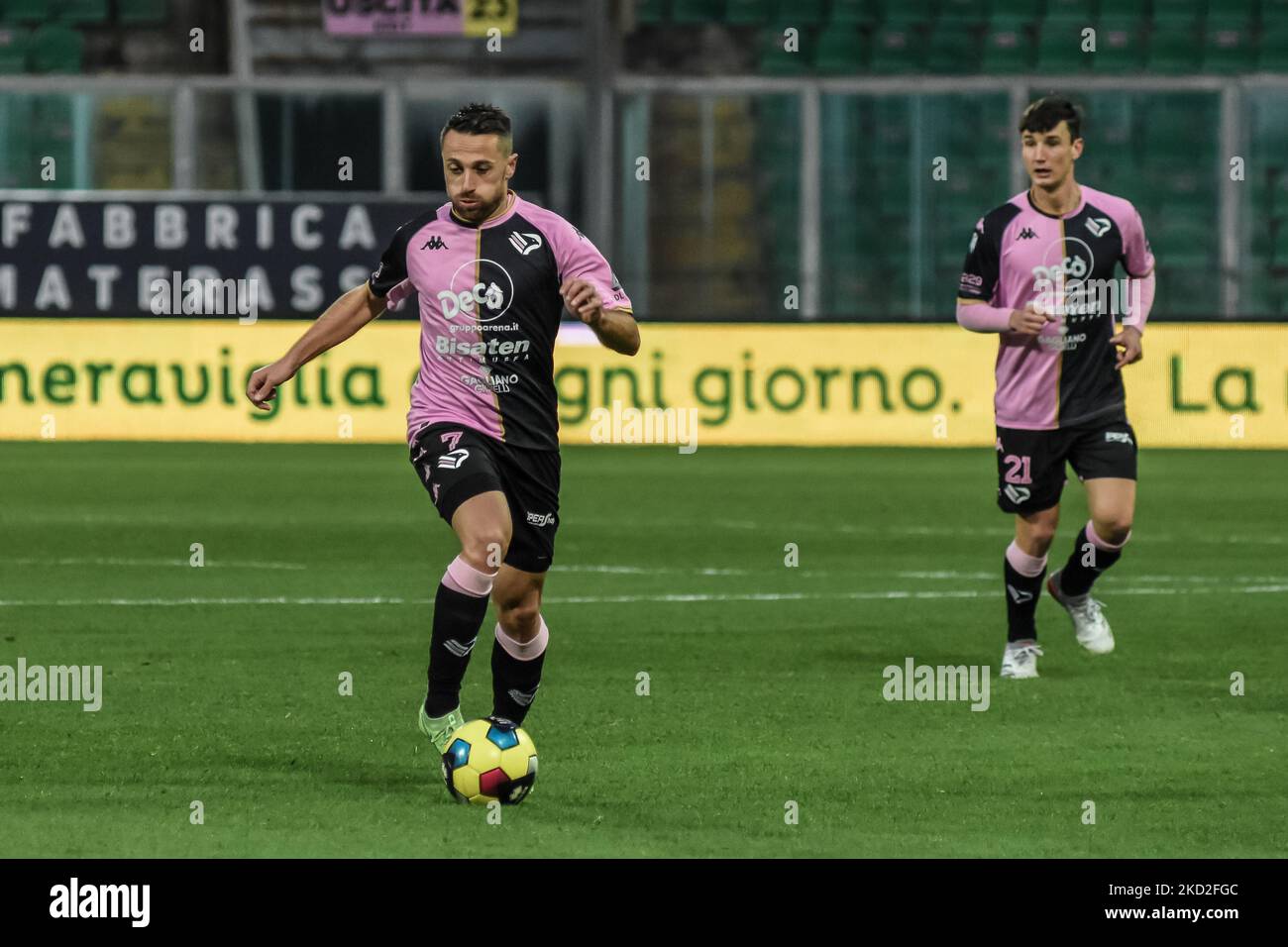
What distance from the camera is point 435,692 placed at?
8156mm

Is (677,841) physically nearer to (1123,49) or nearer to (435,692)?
(435,692)

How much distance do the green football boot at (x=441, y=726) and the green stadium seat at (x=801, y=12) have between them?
2212 centimetres

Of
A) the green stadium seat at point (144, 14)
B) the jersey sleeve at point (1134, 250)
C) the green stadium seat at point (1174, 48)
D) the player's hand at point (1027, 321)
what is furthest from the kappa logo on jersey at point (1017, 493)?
the green stadium seat at point (144, 14)

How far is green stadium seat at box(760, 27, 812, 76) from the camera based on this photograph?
29281mm

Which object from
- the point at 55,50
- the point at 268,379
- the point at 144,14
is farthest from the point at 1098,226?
the point at 144,14

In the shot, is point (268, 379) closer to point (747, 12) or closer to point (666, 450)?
point (666, 450)

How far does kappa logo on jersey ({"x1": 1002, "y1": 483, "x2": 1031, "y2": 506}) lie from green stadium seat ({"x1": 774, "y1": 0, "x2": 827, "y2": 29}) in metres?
19.2

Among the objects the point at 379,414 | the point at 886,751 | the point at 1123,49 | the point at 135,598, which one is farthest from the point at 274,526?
the point at 1123,49

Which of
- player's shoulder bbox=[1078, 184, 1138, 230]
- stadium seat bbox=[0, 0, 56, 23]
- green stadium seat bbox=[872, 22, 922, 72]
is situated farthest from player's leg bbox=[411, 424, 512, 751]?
stadium seat bbox=[0, 0, 56, 23]

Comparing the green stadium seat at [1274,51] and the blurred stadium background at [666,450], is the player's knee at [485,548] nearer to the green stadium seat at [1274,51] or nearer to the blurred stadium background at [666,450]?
the blurred stadium background at [666,450]

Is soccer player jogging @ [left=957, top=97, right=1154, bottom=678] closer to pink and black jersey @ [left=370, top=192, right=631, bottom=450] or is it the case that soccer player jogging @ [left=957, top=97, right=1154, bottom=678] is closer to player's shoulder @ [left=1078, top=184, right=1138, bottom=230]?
player's shoulder @ [left=1078, top=184, right=1138, bottom=230]

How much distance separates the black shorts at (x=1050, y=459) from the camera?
10.9 metres

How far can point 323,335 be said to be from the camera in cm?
841

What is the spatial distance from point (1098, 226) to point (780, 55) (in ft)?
62.1
